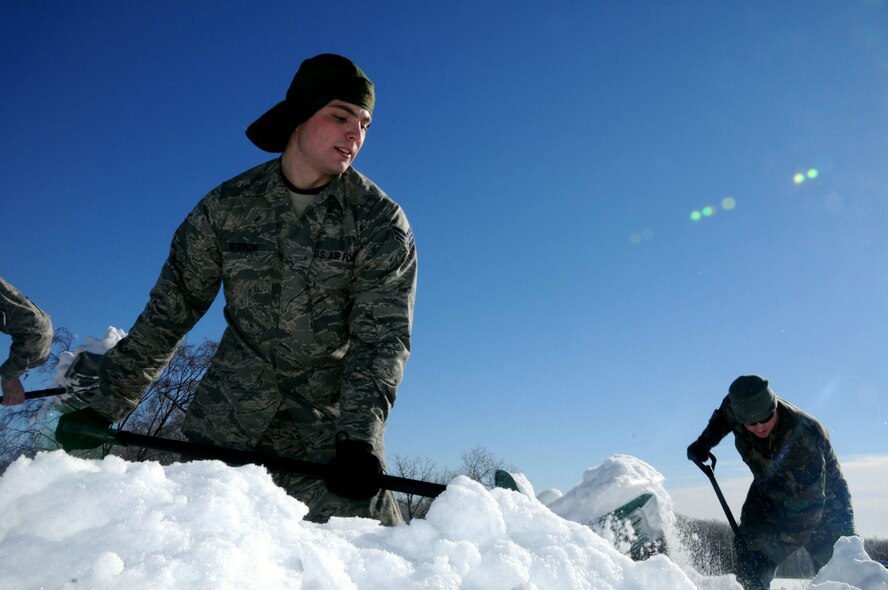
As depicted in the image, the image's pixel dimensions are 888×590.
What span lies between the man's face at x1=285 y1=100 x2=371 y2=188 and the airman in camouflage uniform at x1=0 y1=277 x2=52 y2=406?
470cm

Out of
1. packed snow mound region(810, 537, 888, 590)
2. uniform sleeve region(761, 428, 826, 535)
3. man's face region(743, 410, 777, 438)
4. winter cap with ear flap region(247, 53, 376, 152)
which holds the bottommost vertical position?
packed snow mound region(810, 537, 888, 590)

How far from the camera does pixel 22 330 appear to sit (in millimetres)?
6723

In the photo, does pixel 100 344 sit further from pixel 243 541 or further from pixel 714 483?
pixel 243 541

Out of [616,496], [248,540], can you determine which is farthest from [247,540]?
[616,496]

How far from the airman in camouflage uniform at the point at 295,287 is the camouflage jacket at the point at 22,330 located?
3986 millimetres

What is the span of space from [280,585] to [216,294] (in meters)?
2.76

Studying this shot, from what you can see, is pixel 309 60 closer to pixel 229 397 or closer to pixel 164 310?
pixel 164 310

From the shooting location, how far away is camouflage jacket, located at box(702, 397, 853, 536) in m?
6.52

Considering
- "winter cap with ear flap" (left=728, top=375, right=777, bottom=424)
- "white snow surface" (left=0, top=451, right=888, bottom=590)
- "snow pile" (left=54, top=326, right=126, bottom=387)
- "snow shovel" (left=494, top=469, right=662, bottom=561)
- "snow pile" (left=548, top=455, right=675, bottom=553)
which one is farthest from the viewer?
"snow pile" (left=54, top=326, right=126, bottom=387)

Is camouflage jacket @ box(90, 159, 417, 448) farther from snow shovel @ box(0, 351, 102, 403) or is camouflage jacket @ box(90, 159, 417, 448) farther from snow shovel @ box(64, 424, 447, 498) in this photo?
snow shovel @ box(0, 351, 102, 403)

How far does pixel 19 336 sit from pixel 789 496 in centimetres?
779

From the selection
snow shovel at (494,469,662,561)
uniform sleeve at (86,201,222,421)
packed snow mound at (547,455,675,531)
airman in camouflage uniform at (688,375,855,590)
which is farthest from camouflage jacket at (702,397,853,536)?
uniform sleeve at (86,201,222,421)

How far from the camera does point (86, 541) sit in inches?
44.6

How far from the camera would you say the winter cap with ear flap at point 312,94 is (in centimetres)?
344
